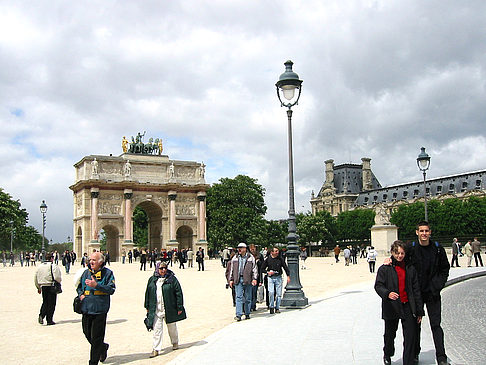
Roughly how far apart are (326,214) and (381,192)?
4995 centimetres

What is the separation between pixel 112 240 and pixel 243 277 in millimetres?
56280

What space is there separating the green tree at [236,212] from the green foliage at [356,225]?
30.3 m

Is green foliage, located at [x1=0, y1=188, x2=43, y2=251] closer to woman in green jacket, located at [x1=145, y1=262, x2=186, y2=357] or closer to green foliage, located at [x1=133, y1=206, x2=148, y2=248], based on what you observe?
green foliage, located at [x1=133, y1=206, x2=148, y2=248]

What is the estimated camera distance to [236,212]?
7475cm

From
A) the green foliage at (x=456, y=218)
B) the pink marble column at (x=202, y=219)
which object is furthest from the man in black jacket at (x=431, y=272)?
the green foliage at (x=456, y=218)

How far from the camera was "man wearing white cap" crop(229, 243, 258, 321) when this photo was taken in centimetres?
1246

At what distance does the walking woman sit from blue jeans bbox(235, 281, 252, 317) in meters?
5.36

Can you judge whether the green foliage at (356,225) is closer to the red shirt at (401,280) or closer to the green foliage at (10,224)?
the green foliage at (10,224)

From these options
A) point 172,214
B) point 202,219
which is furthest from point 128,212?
point 202,219

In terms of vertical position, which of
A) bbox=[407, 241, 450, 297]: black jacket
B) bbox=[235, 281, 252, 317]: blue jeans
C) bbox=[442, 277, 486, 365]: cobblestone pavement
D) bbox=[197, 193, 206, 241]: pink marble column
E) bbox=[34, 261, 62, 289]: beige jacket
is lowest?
bbox=[442, 277, 486, 365]: cobblestone pavement

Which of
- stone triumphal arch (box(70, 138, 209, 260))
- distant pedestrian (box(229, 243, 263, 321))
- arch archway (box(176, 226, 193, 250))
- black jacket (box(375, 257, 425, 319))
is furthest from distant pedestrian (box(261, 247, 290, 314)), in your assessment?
arch archway (box(176, 226, 193, 250))

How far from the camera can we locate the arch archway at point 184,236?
69375 mm

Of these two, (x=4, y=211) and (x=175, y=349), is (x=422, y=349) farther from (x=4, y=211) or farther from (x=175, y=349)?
(x=4, y=211)

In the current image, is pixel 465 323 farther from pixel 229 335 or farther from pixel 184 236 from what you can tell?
pixel 184 236
